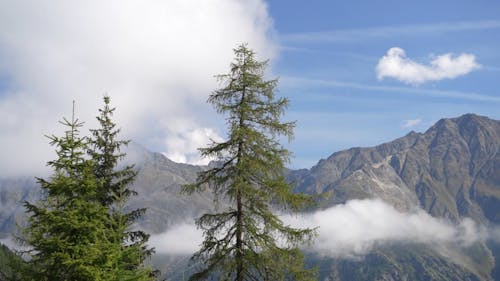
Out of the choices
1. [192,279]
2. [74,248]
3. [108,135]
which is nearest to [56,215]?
[74,248]

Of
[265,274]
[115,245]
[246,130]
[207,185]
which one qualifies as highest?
[246,130]

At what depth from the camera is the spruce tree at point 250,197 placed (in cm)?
2134

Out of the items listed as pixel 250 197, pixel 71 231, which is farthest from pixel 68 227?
pixel 250 197

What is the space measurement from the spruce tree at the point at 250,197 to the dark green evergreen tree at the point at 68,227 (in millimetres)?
7116

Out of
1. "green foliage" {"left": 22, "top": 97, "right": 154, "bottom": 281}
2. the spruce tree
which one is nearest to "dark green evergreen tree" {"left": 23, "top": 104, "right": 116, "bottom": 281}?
"green foliage" {"left": 22, "top": 97, "right": 154, "bottom": 281}

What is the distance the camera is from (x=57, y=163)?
595 inches

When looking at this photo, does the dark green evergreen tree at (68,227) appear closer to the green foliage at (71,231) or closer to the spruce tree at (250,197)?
the green foliage at (71,231)

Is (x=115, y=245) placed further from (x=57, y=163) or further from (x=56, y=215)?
(x=57, y=163)

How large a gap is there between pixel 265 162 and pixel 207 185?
299 centimetres

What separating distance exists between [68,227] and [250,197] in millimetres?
9004

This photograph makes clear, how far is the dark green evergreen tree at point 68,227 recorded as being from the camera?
1424 cm

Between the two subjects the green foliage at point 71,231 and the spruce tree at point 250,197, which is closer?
the green foliage at point 71,231

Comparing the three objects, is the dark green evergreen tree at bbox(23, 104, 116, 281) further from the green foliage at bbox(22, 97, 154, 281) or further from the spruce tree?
the spruce tree

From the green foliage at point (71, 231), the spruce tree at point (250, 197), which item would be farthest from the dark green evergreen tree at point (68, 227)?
the spruce tree at point (250, 197)
